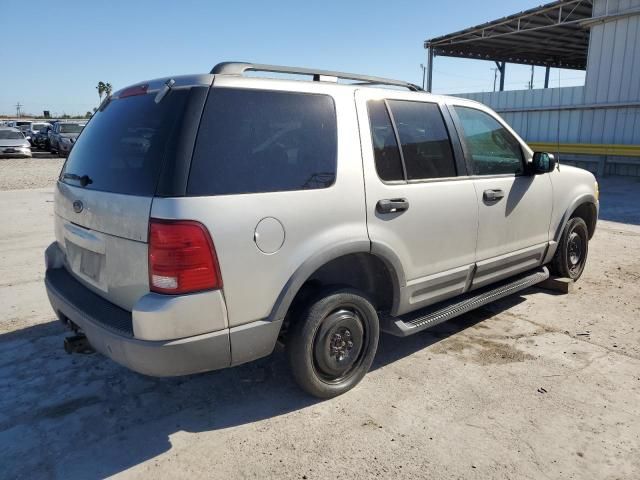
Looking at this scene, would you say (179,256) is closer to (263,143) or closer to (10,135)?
(263,143)

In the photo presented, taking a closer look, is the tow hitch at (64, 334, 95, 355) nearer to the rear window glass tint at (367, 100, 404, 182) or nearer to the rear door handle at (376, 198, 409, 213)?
the rear door handle at (376, 198, 409, 213)

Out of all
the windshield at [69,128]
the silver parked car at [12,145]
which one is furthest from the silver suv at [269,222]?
the windshield at [69,128]

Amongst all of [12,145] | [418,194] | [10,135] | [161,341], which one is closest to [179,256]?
[161,341]

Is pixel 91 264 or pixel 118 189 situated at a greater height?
pixel 118 189

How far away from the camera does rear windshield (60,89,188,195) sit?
2.60 metres

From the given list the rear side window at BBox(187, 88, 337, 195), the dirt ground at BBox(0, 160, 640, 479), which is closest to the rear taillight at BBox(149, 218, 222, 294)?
the rear side window at BBox(187, 88, 337, 195)

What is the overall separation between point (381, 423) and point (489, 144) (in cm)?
263

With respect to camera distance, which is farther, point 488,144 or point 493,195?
point 488,144

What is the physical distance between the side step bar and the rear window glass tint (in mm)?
1031

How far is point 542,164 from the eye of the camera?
4480 mm

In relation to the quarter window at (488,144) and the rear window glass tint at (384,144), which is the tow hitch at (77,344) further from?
the quarter window at (488,144)

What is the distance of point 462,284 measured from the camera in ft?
13.1

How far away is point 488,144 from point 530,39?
895 inches

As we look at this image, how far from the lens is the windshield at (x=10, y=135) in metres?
24.7
